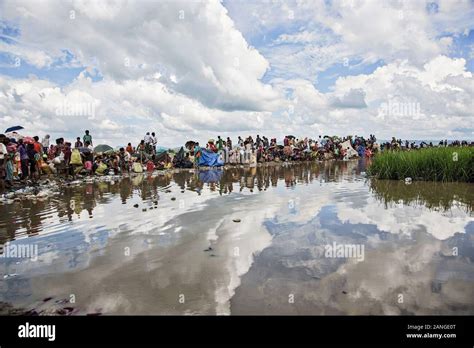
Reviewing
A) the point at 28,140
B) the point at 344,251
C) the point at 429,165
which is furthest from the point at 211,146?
the point at 344,251

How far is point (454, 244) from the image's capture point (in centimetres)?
565

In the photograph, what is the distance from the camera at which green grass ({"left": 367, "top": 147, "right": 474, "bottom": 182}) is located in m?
13.6

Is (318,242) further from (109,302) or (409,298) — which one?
(109,302)

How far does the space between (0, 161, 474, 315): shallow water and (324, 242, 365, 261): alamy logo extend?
40 millimetres

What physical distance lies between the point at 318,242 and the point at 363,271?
1372 mm

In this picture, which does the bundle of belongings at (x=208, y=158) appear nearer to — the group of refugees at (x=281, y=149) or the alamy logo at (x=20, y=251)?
the group of refugees at (x=281, y=149)

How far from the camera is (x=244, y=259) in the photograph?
517 cm

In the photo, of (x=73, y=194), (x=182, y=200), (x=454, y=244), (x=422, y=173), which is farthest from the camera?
(x=422, y=173)

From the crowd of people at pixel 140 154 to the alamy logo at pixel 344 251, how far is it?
13.9 m

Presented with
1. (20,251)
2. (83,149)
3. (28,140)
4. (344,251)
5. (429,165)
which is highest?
(28,140)

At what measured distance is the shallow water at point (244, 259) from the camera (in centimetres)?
384

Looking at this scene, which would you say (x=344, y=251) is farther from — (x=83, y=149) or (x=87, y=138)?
(x=87, y=138)
